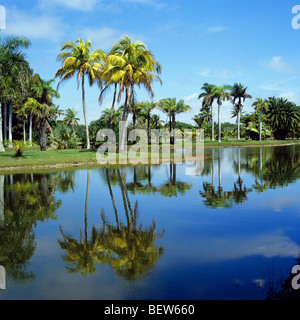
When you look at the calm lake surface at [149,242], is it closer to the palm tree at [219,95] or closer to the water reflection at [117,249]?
the water reflection at [117,249]

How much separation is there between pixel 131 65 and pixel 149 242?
27.8m

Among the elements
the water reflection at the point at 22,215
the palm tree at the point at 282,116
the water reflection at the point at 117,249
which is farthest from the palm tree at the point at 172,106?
the water reflection at the point at 117,249

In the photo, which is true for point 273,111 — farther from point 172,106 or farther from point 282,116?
point 172,106

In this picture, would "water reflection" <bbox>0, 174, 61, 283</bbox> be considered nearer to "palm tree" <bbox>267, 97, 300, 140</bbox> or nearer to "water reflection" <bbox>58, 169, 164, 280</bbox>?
"water reflection" <bbox>58, 169, 164, 280</bbox>

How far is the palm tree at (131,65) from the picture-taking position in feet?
104

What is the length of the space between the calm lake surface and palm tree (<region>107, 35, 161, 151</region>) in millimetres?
19882

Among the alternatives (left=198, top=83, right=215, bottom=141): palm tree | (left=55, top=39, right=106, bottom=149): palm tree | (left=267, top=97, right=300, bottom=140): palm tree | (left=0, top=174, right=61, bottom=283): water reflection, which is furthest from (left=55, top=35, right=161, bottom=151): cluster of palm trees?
(left=267, top=97, right=300, bottom=140): palm tree

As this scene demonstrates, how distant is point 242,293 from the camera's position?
4.99 metres

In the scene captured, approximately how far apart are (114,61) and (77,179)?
17.1 metres

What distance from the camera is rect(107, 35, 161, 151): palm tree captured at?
104 ft

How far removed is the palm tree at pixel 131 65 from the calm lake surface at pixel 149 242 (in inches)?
783
